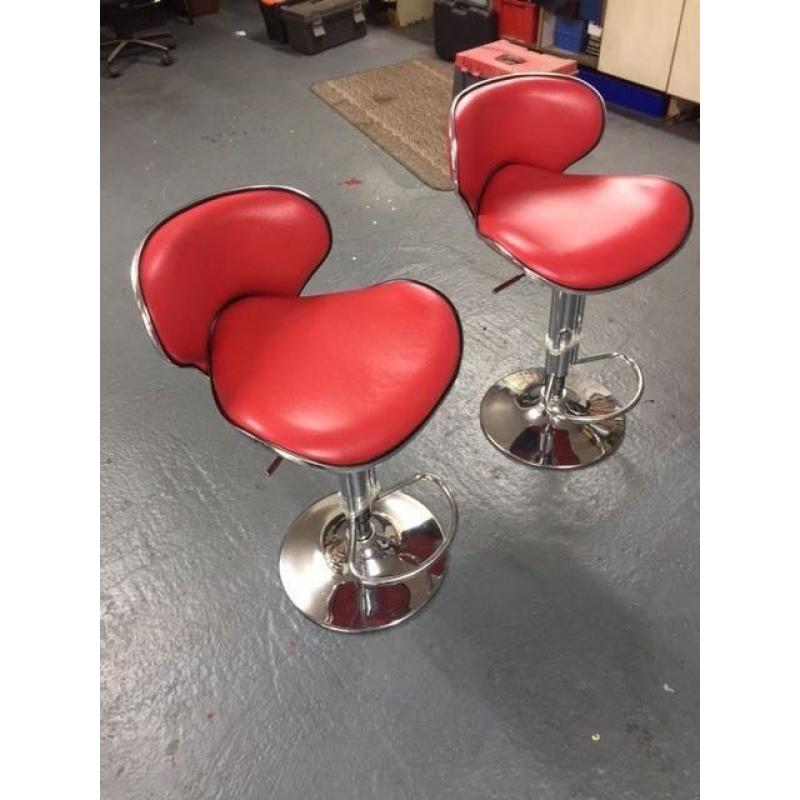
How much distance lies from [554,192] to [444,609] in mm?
985

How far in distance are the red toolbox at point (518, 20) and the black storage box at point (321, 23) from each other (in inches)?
42.8

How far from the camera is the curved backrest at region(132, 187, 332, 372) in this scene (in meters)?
1.07

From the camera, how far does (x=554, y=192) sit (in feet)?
4.83

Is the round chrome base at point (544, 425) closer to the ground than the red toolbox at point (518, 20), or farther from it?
closer to the ground

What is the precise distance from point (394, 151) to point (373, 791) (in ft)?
9.14

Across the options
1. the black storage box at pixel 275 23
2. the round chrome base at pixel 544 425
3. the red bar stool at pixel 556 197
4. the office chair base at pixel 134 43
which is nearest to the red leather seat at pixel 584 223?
the red bar stool at pixel 556 197

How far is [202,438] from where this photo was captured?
6.55 feet

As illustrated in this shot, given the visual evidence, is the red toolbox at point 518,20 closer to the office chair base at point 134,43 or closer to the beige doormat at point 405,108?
the beige doormat at point 405,108

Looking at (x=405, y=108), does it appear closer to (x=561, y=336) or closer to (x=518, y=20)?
(x=518, y=20)

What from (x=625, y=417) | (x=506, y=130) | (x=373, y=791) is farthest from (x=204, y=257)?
(x=625, y=417)

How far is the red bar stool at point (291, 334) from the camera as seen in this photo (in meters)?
1.06

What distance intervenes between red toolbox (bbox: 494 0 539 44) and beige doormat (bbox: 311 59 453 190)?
39cm

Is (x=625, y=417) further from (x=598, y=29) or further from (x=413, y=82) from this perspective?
(x=413, y=82)

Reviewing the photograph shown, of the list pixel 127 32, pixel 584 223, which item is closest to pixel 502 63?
pixel 584 223
